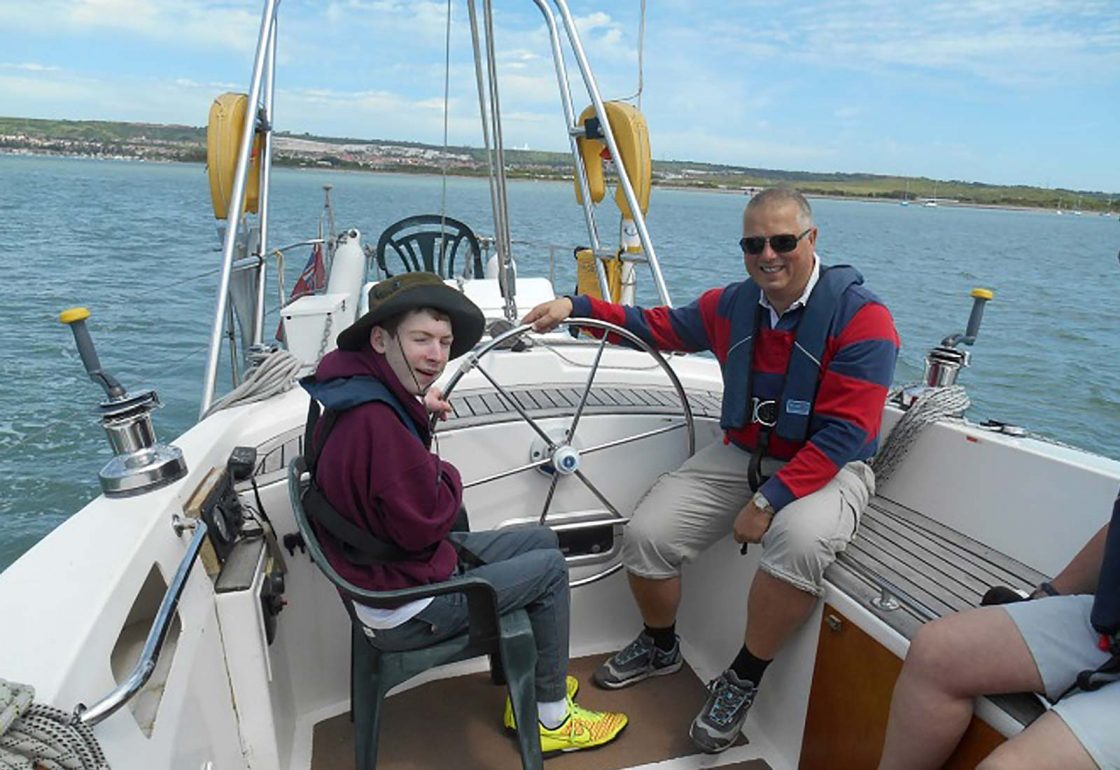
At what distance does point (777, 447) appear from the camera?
1.87 metres

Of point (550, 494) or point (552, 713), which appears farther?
point (550, 494)

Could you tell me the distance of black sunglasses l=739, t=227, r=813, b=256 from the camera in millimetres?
1715

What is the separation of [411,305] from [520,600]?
0.65m

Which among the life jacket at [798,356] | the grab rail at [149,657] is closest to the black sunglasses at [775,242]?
the life jacket at [798,356]

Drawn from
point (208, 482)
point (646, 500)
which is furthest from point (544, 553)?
point (208, 482)

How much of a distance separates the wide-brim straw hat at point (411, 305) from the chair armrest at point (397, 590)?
0.97 ft

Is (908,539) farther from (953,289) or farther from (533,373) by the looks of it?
(953,289)

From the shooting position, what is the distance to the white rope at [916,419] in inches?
78.1

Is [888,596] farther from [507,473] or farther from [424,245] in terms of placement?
[424,245]

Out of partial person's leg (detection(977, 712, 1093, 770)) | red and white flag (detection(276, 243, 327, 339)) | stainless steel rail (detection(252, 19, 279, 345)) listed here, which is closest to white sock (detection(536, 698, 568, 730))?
partial person's leg (detection(977, 712, 1093, 770))

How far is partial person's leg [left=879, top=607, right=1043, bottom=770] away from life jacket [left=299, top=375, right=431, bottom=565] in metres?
0.91

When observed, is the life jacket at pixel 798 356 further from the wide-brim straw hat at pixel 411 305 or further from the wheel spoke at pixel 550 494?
the wide-brim straw hat at pixel 411 305

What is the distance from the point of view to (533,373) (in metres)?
2.46

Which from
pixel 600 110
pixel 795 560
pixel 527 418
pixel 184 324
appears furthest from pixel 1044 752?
pixel 184 324
